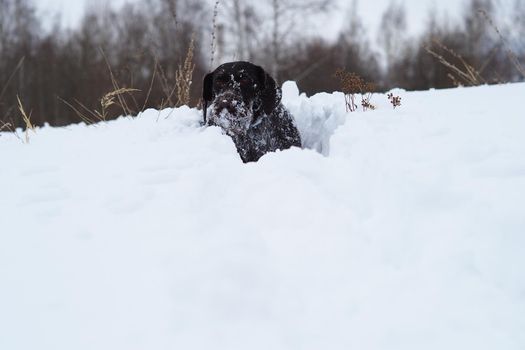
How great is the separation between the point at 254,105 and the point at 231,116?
0.46m

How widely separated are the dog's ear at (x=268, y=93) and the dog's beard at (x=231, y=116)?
0.18m

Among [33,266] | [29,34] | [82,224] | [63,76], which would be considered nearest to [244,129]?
[82,224]

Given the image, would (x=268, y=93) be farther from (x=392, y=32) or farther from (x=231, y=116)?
(x=392, y=32)

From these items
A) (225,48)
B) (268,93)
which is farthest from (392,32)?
(268,93)

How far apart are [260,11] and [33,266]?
14.0m

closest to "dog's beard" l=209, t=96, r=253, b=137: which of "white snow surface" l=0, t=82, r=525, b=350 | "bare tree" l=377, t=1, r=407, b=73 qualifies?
"white snow surface" l=0, t=82, r=525, b=350

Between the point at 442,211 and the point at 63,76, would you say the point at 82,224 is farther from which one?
A: the point at 63,76

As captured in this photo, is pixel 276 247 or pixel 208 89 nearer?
pixel 276 247

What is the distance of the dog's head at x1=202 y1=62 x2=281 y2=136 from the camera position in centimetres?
379

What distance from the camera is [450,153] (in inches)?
77.1

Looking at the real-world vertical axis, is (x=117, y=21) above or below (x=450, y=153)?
below

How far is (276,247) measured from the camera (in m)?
1.54

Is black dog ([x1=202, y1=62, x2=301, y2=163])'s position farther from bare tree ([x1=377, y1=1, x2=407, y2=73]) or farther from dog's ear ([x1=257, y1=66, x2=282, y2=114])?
bare tree ([x1=377, y1=1, x2=407, y2=73])

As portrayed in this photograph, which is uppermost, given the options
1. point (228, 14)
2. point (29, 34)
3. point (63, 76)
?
point (228, 14)
